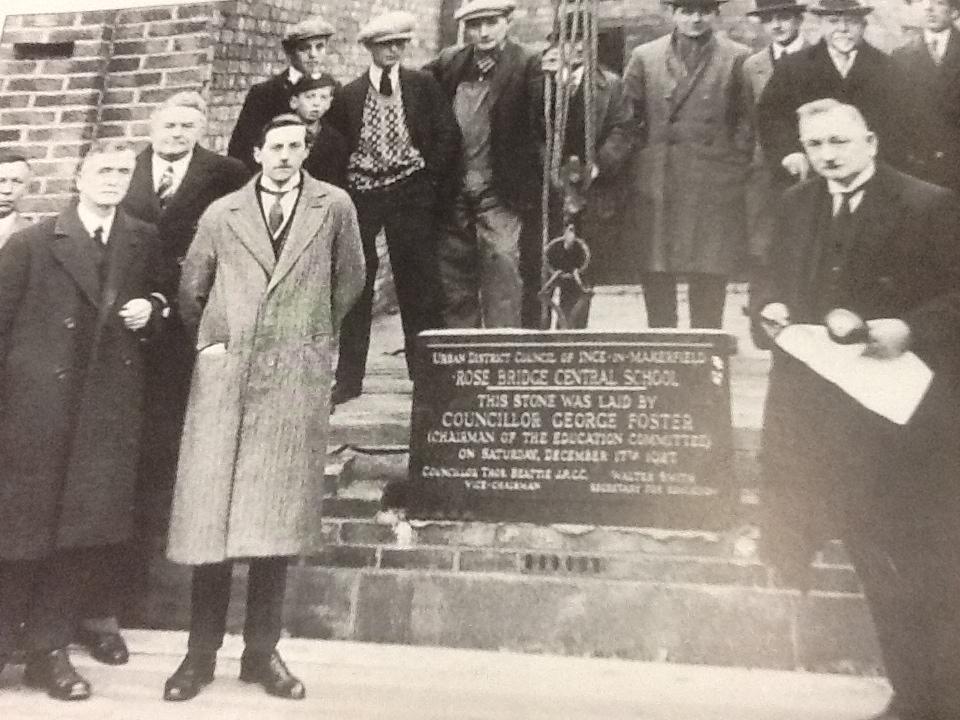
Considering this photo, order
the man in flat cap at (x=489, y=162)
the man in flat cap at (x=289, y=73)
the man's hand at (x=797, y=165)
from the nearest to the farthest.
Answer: the man's hand at (x=797, y=165), the man in flat cap at (x=489, y=162), the man in flat cap at (x=289, y=73)

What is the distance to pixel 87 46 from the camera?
2713 mm

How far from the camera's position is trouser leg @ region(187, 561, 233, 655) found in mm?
2074

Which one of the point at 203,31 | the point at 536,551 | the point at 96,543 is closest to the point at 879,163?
the point at 536,551

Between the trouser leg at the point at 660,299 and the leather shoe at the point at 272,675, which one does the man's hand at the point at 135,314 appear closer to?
the leather shoe at the point at 272,675

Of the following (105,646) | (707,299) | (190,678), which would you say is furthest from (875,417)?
(105,646)

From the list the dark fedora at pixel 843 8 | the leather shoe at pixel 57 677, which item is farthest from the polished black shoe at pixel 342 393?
the dark fedora at pixel 843 8

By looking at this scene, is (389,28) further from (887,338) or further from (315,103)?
(887,338)

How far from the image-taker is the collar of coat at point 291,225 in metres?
2.27

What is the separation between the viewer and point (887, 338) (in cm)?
203

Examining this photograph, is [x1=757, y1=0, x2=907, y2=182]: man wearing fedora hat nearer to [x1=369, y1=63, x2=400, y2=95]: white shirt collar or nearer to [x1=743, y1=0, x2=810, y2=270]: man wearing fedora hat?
[x1=743, y1=0, x2=810, y2=270]: man wearing fedora hat

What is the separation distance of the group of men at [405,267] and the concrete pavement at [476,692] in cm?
6

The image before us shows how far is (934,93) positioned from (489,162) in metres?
1.10

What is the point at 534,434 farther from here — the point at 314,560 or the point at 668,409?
the point at 314,560

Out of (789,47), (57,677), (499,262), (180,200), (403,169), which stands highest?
(789,47)
